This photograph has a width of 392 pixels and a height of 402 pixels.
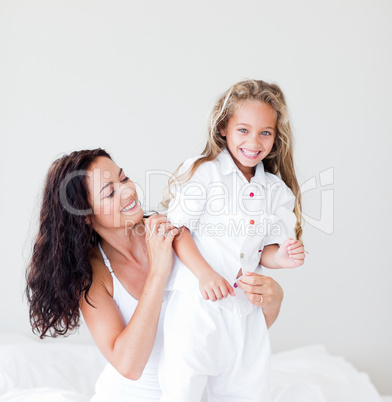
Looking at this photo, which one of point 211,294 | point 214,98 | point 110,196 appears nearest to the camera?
point 211,294

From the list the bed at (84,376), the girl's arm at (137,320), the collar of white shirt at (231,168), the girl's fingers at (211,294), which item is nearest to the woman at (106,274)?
the girl's arm at (137,320)

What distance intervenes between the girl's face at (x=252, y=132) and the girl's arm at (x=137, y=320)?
13.1 inches

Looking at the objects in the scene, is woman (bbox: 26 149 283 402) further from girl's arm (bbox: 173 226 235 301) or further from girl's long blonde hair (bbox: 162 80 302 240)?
girl's long blonde hair (bbox: 162 80 302 240)

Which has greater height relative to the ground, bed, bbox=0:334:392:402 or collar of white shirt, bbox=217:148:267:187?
collar of white shirt, bbox=217:148:267:187

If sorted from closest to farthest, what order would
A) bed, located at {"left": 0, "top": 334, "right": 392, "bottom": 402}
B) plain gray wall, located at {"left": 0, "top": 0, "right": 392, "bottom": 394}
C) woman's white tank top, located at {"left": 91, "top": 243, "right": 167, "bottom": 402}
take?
woman's white tank top, located at {"left": 91, "top": 243, "right": 167, "bottom": 402} → bed, located at {"left": 0, "top": 334, "right": 392, "bottom": 402} → plain gray wall, located at {"left": 0, "top": 0, "right": 392, "bottom": 394}

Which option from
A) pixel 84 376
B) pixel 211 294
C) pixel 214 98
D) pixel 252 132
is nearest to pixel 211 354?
pixel 211 294

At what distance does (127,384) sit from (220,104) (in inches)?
38.7

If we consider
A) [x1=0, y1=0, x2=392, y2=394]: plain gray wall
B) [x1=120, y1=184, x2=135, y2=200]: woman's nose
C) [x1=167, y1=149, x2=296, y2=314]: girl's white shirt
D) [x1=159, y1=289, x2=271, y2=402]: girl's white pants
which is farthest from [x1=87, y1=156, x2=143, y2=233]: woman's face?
[x1=0, y1=0, x2=392, y2=394]: plain gray wall

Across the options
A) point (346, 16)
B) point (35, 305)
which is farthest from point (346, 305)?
point (35, 305)

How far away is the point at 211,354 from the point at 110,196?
569 millimetres

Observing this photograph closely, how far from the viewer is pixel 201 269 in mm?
1675

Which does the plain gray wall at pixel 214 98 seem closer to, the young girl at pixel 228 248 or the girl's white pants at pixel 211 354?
the young girl at pixel 228 248

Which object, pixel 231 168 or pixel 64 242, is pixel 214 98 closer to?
pixel 231 168

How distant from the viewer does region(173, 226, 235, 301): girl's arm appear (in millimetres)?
1649
